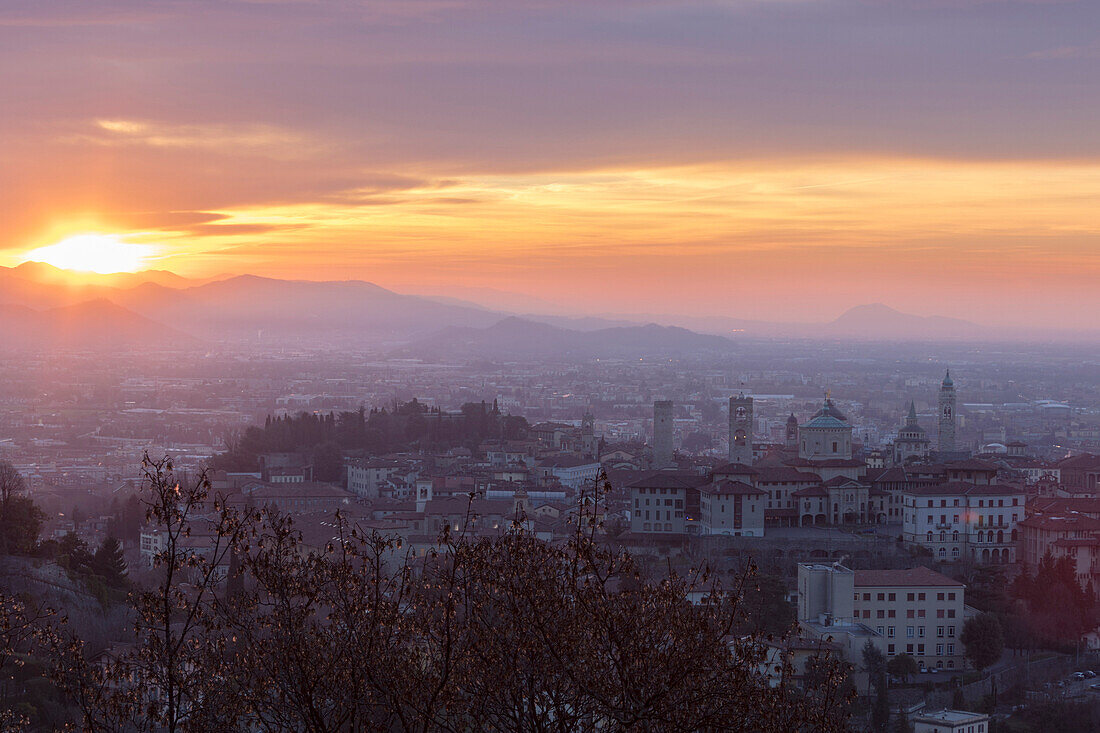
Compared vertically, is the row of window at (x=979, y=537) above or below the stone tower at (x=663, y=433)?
below

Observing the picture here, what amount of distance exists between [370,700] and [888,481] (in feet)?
100

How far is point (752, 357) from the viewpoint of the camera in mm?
180125

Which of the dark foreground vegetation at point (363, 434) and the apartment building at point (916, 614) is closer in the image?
the apartment building at point (916, 614)

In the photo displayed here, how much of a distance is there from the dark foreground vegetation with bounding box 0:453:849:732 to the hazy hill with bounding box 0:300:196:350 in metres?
139

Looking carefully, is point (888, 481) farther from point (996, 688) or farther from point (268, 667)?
point (268, 667)

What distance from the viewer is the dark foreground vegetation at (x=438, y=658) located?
6938 mm

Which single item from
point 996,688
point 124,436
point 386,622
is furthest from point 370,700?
point 124,436

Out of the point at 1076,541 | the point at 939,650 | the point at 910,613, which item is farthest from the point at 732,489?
the point at 939,650

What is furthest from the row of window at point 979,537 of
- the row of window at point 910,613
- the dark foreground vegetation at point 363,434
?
the dark foreground vegetation at point 363,434

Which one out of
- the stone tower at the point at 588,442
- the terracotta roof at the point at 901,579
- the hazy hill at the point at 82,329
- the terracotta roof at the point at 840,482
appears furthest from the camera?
the hazy hill at the point at 82,329

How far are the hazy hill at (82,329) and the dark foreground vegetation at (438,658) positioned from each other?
138509mm

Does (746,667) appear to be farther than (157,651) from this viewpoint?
Yes

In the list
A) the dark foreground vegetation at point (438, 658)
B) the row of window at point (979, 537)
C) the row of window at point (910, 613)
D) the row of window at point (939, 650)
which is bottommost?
the row of window at point (939, 650)

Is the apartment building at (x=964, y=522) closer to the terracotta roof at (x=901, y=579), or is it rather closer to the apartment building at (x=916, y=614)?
the terracotta roof at (x=901, y=579)
